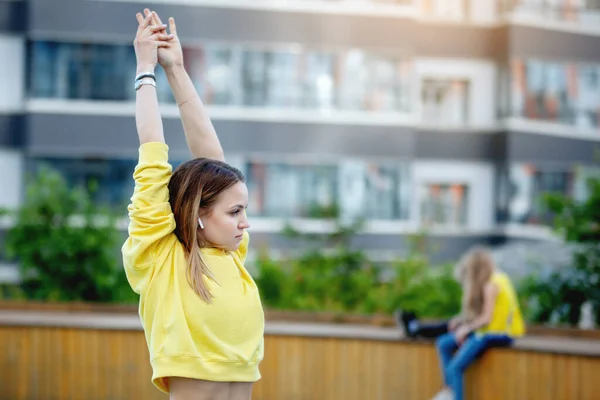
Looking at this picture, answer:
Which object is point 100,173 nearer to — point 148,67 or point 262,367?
point 262,367

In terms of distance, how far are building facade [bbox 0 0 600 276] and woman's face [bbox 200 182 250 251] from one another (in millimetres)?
15831

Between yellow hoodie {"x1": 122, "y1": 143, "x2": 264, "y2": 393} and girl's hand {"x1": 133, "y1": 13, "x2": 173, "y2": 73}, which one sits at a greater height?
girl's hand {"x1": 133, "y1": 13, "x2": 173, "y2": 73}

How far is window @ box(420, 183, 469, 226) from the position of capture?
23516mm

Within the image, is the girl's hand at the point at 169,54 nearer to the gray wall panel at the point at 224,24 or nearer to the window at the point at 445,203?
the gray wall panel at the point at 224,24

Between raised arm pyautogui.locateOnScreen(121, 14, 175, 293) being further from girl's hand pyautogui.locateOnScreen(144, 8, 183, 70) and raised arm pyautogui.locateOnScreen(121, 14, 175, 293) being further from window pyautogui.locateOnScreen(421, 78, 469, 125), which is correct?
window pyautogui.locateOnScreen(421, 78, 469, 125)

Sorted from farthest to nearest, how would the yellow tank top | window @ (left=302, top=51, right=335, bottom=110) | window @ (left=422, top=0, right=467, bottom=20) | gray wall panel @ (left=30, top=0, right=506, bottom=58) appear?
window @ (left=422, top=0, right=467, bottom=20) → window @ (left=302, top=51, right=335, bottom=110) → gray wall panel @ (left=30, top=0, right=506, bottom=58) → the yellow tank top

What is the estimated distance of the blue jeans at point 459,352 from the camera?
8.30 m

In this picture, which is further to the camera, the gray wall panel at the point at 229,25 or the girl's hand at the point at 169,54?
the gray wall panel at the point at 229,25

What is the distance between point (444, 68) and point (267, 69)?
4.43m

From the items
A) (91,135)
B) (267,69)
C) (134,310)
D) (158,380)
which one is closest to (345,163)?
(267,69)

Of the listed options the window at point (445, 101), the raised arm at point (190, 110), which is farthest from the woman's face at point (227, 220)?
the window at point (445, 101)

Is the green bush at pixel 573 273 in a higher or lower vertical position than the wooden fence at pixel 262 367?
higher

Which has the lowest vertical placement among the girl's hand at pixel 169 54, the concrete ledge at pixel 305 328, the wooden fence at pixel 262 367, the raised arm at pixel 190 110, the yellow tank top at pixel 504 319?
the wooden fence at pixel 262 367

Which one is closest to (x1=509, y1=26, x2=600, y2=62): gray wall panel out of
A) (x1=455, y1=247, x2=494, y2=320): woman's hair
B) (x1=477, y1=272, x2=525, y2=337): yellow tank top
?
(x1=455, y1=247, x2=494, y2=320): woman's hair
